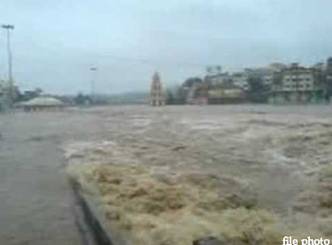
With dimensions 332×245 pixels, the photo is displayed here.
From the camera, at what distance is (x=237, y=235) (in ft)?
28.0

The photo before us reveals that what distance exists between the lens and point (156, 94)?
12456 centimetres

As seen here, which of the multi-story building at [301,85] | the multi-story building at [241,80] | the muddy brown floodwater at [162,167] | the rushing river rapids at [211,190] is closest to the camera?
the rushing river rapids at [211,190]

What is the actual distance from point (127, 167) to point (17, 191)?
3.72m

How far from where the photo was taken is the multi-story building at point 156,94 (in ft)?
388

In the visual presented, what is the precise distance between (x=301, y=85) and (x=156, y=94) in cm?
2706

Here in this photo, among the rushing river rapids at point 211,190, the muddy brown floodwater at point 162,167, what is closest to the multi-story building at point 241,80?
the muddy brown floodwater at point 162,167

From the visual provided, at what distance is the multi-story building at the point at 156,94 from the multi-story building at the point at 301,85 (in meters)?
22.2

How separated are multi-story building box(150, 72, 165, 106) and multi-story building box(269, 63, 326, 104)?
72.7 ft

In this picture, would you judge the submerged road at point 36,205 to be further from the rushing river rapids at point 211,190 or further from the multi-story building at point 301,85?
the multi-story building at point 301,85

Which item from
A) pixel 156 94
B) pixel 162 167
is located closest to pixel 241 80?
pixel 156 94

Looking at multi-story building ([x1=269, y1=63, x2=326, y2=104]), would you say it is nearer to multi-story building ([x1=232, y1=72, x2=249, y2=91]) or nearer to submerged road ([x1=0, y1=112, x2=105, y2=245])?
multi-story building ([x1=232, y1=72, x2=249, y2=91])

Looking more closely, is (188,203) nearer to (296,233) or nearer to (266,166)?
(296,233)

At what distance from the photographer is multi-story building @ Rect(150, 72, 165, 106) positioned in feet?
388

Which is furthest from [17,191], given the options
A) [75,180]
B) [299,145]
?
[299,145]
